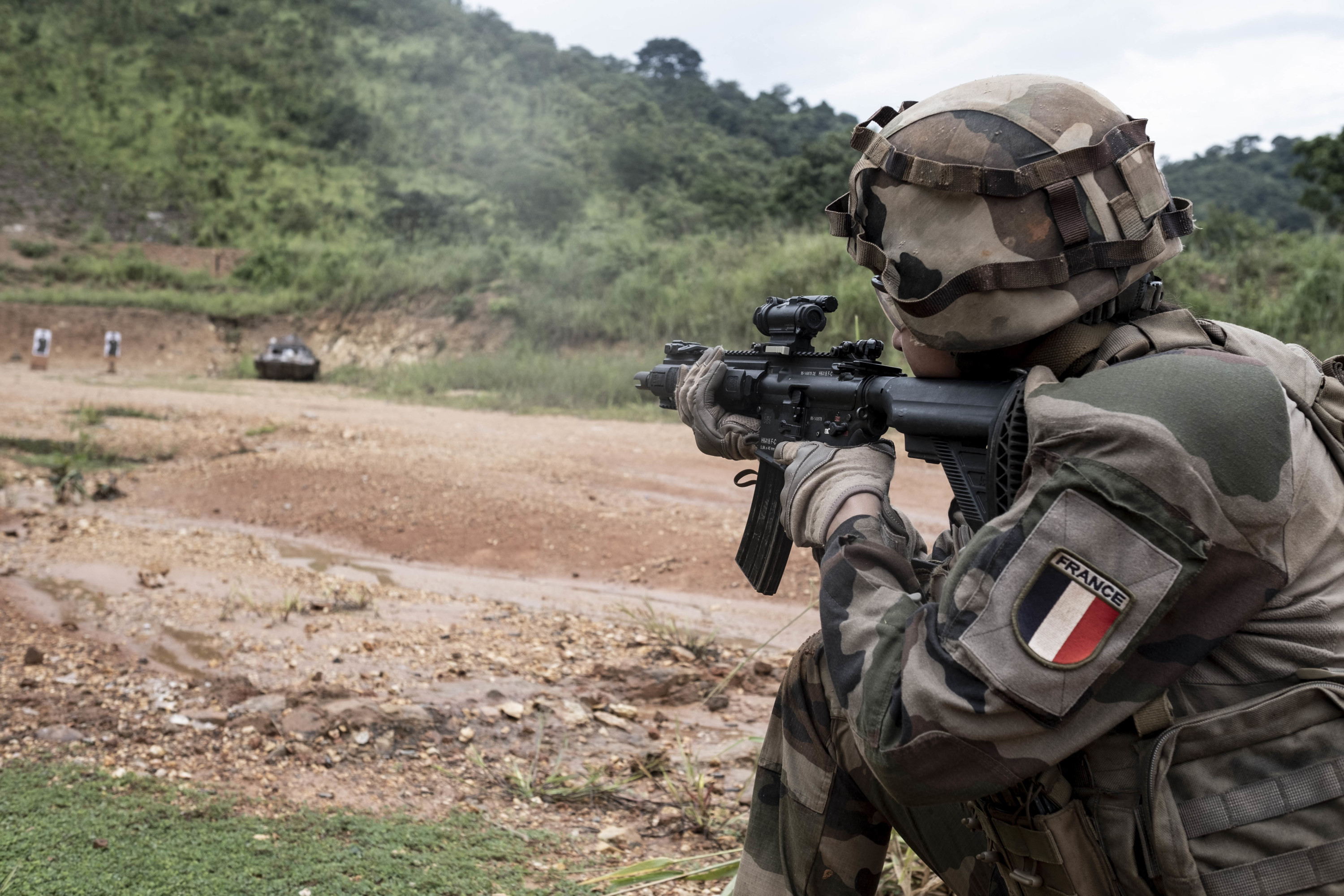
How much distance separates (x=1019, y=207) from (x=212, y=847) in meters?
1.98

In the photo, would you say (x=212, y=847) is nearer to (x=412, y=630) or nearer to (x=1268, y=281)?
(x=412, y=630)

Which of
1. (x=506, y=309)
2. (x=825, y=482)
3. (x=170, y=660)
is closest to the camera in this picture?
(x=825, y=482)

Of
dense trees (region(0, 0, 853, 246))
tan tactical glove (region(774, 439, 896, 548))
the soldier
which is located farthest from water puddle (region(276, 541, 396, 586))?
dense trees (region(0, 0, 853, 246))

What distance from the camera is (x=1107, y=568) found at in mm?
1191

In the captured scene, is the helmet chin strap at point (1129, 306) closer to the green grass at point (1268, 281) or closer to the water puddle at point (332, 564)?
the water puddle at point (332, 564)

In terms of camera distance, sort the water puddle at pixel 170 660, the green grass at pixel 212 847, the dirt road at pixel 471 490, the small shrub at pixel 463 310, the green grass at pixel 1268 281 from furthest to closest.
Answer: the small shrub at pixel 463 310 → the green grass at pixel 1268 281 → the dirt road at pixel 471 490 → the water puddle at pixel 170 660 → the green grass at pixel 212 847

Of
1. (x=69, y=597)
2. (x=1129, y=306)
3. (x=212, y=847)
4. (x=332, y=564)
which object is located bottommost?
(x=332, y=564)

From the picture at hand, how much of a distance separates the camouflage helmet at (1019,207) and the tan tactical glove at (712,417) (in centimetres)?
102

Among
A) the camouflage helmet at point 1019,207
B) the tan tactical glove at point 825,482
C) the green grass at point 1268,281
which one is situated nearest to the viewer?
the camouflage helmet at point 1019,207

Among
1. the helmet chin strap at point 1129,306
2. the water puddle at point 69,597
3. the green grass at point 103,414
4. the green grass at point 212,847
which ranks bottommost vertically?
the green grass at point 103,414

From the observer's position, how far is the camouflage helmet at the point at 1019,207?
1472 mm

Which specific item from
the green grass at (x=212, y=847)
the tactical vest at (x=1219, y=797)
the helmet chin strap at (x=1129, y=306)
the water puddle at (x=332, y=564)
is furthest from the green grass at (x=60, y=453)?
the tactical vest at (x=1219, y=797)

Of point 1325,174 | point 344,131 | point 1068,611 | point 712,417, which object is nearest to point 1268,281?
point 1325,174

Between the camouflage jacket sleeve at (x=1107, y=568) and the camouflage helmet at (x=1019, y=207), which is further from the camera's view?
the camouflage helmet at (x=1019, y=207)
